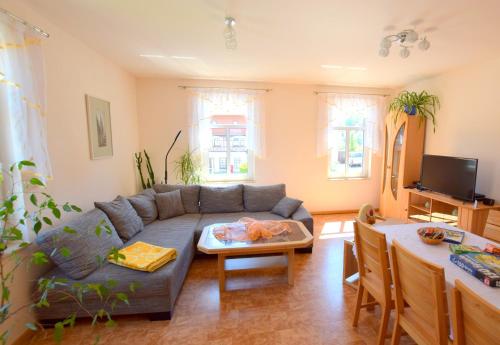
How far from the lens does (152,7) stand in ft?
6.40

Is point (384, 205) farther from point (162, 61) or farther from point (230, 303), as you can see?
point (162, 61)

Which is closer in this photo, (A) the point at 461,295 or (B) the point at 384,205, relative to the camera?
(A) the point at 461,295

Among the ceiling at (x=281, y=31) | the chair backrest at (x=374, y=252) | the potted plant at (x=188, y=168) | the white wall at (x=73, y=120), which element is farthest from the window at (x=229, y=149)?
the chair backrest at (x=374, y=252)

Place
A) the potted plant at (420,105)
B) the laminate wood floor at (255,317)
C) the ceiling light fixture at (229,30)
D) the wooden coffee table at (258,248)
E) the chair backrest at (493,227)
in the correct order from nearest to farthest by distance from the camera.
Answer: the laminate wood floor at (255,317) < the ceiling light fixture at (229,30) < the wooden coffee table at (258,248) < the chair backrest at (493,227) < the potted plant at (420,105)

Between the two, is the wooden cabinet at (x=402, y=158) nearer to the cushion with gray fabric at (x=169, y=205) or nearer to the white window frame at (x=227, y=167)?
the white window frame at (x=227, y=167)

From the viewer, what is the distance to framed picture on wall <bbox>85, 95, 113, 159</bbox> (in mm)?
2701

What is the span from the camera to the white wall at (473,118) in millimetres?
3043

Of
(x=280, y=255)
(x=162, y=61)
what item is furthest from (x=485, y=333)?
(x=162, y=61)

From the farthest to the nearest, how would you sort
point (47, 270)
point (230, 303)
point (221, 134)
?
point (221, 134) < point (230, 303) < point (47, 270)

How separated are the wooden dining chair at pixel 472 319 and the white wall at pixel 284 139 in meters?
3.52

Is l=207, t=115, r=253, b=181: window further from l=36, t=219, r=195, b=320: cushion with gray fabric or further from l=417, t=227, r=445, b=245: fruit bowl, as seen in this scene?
l=417, t=227, r=445, b=245: fruit bowl

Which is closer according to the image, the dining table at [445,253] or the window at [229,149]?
the dining table at [445,253]

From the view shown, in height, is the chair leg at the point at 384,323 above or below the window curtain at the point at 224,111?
below

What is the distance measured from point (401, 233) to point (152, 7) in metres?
2.69
